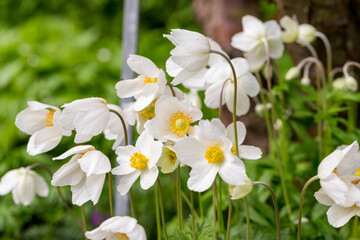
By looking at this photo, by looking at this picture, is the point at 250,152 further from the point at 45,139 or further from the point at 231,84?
the point at 45,139

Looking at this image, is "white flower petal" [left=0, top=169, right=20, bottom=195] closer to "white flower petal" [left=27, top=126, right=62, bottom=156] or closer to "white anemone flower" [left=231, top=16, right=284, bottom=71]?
"white flower petal" [left=27, top=126, right=62, bottom=156]

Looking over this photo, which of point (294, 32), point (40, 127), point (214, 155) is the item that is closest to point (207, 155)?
point (214, 155)

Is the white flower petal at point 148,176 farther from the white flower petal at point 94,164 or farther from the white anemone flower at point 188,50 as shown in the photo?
the white anemone flower at point 188,50

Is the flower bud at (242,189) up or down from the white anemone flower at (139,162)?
down

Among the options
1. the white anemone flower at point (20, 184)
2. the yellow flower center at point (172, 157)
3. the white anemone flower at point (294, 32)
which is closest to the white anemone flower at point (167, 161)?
the yellow flower center at point (172, 157)

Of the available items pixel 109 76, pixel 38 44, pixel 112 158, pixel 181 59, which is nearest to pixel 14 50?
pixel 38 44

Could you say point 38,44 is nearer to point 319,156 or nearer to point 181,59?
point 319,156

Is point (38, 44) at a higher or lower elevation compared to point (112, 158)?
higher

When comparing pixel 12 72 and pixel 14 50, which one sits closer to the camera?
pixel 12 72
